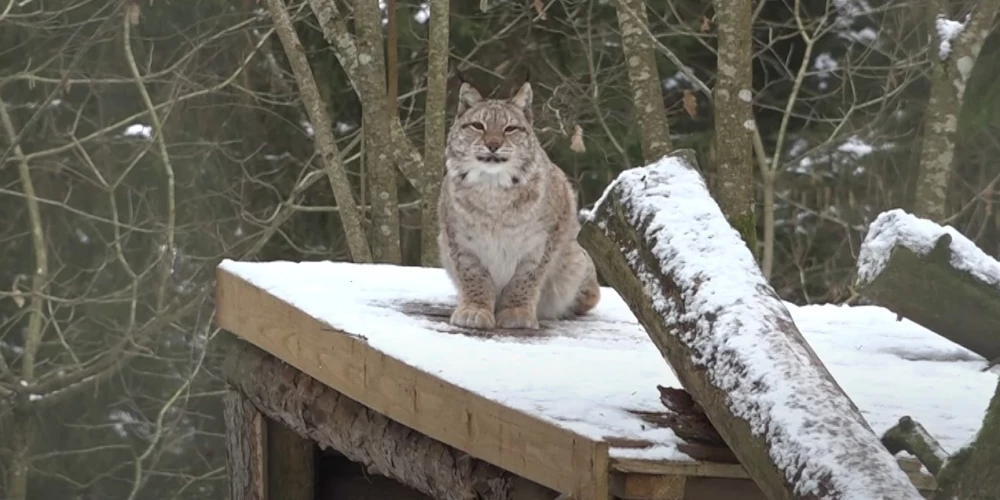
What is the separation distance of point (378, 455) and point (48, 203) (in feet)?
18.0

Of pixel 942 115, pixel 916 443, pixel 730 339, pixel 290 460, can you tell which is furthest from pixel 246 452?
pixel 942 115

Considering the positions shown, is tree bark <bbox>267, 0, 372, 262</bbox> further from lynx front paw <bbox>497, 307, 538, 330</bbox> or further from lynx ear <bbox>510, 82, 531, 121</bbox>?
lynx front paw <bbox>497, 307, 538, 330</bbox>

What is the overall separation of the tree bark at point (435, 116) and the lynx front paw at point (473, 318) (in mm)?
2558

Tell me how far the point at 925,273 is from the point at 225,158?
260 inches

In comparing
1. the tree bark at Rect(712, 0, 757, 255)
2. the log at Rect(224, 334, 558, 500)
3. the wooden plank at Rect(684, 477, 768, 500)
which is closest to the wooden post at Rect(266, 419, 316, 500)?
the log at Rect(224, 334, 558, 500)

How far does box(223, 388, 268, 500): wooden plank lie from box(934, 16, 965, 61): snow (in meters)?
3.37

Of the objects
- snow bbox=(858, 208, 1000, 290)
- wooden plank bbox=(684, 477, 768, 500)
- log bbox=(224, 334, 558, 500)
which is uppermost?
snow bbox=(858, 208, 1000, 290)

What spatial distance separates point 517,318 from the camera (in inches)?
153

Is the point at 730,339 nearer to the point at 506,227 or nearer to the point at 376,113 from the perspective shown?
the point at 506,227

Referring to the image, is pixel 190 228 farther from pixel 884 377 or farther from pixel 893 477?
pixel 893 477

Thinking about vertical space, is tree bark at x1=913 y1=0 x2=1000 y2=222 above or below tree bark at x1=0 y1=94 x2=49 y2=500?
above

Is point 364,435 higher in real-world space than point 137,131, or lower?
lower

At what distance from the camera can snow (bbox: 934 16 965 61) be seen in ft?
19.9

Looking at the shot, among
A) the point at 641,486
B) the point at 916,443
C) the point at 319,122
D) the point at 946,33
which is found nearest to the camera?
the point at 916,443
